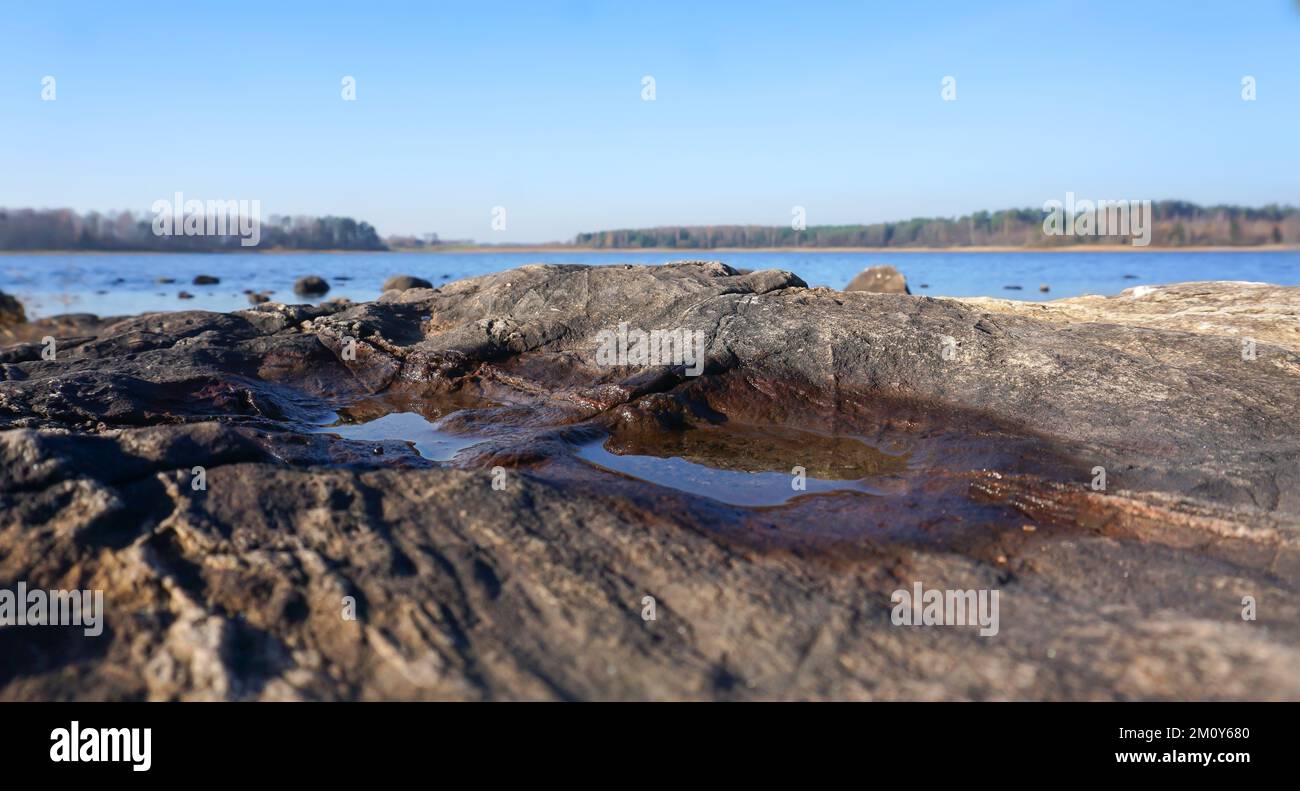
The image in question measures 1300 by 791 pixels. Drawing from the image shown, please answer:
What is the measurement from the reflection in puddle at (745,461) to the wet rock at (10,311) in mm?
20612

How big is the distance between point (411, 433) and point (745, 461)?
342 cm

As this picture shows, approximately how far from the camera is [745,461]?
6941 millimetres

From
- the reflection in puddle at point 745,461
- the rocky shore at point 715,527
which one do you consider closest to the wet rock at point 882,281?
the rocky shore at point 715,527

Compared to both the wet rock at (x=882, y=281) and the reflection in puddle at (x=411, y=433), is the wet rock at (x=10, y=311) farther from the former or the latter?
the wet rock at (x=882, y=281)

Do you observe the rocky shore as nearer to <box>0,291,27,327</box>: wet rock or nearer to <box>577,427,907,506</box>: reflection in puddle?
<box>577,427,907,506</box>: reflection in puddle

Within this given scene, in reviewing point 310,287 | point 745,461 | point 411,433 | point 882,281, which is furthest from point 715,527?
point 310,287

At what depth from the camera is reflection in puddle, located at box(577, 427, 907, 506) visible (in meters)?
6.22

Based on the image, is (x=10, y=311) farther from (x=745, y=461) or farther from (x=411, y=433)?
(x=745, y=461)

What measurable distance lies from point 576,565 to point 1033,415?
16.2 feet

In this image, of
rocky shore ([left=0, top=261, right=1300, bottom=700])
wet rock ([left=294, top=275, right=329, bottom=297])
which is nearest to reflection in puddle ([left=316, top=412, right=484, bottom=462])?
rocky shore ([left=0, top=261, right=1300, bottom=700])

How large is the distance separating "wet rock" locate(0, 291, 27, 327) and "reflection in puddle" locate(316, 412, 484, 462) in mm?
17425

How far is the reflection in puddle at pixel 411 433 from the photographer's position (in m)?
7.31
